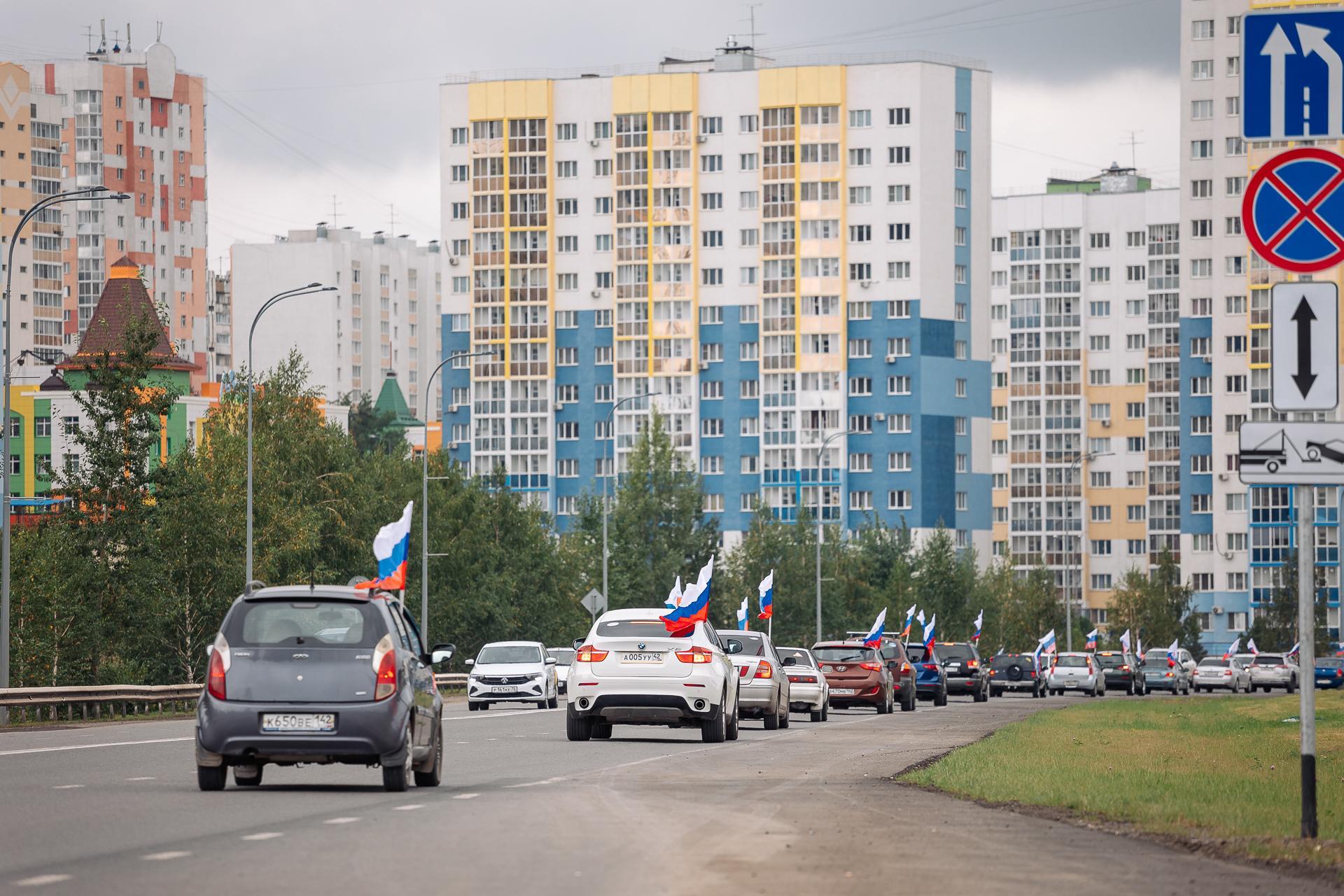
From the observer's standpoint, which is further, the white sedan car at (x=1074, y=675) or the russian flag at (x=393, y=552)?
the white sedan car at (x=1074, y=675)

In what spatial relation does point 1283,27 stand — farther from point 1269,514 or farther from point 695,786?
point 1269,514

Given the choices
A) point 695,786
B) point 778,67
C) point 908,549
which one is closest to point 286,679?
point 695,786

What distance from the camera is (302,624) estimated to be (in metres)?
17.3

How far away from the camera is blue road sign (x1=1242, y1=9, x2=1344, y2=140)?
1288 centimetres

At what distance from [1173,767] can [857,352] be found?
117 meters

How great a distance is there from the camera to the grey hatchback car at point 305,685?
1697cm

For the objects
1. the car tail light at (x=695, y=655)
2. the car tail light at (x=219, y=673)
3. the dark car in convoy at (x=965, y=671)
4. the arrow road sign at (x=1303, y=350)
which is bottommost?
the dark car in convoy at (x=965, y=671)

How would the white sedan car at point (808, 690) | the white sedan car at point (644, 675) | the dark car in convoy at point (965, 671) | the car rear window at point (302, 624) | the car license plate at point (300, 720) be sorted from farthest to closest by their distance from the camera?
the dark car in convoy at point (965, 671) → the white sedan car at point (808, 690) → the white sedan car at point (644, 675) → the car rear window at point (302, 624) → the car license plate at point (300, 720)

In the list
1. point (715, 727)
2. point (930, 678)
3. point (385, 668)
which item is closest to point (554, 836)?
point (385, 668)

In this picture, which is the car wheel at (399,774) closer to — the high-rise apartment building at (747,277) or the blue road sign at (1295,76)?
the blue road sign at (1295,76)

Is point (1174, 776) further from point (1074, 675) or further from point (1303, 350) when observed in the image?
point (1074, 675)

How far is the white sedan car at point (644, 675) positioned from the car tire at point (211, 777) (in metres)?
10.6

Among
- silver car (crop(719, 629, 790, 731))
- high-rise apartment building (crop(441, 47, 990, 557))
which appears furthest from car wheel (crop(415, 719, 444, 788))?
high-rise apartment building (crop(441, 47, 990, 557))

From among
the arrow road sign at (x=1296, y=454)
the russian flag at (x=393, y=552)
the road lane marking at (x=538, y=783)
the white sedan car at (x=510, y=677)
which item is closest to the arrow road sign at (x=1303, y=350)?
the arrow road sign at (x=1296, y=454)
